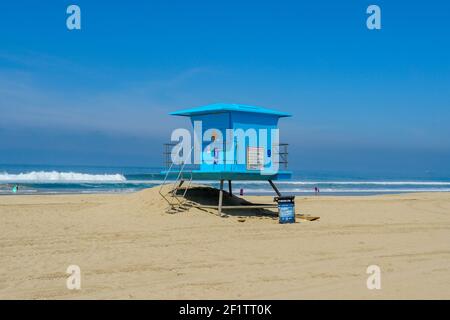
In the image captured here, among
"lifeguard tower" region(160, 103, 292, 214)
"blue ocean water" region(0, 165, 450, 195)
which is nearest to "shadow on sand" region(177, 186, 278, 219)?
"lifeguard tower" region(160, 103, 292, 214)

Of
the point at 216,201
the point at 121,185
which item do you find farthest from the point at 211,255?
the point at 121,185

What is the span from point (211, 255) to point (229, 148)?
7.28m

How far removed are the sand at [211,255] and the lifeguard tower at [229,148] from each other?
1.38m

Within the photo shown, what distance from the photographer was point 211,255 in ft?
34.1

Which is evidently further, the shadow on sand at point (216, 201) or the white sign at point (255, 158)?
the shadow on sand at point (216, 201)

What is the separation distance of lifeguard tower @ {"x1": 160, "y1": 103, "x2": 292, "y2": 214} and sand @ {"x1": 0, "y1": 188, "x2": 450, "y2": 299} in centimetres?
138

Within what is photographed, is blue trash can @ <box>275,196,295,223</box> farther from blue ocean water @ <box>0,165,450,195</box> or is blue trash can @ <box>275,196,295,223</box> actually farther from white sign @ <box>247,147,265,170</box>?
blue ocean water @ <box>0,165,450,195</box>

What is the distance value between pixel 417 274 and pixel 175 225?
742cm

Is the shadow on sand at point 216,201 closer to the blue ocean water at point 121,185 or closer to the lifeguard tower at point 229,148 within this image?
the lifeguard tower at point 229,148

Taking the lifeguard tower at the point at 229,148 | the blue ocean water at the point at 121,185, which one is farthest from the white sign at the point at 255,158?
the blue ocean water at the point at 121,185

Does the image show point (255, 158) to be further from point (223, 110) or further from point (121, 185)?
point (121, 185)

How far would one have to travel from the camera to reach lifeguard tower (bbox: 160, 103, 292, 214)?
17.1 meters

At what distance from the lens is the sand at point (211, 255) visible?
25.0ft
